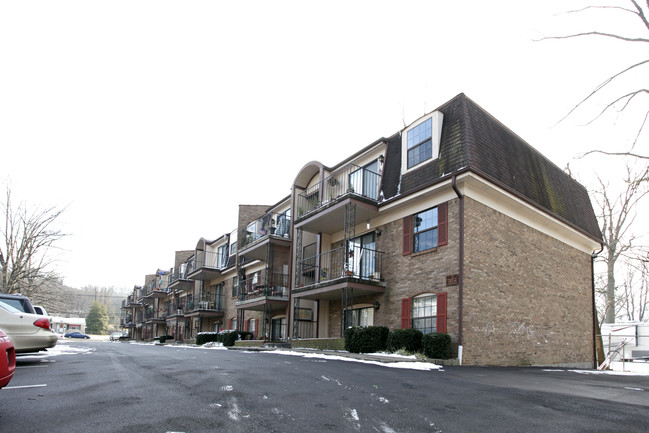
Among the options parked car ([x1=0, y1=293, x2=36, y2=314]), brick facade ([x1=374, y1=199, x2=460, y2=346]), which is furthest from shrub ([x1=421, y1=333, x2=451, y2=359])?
parked car ([x1=0, y1=293, x2=36, y2=314])

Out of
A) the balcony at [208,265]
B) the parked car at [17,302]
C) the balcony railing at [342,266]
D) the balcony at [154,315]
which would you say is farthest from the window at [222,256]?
the parked car at [17,302]

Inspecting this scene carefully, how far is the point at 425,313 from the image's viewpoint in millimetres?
15391

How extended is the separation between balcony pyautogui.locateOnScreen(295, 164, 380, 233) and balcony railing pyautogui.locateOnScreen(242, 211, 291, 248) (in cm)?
218

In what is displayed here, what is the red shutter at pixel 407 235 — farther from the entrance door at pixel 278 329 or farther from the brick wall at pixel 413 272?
the entrance door at pixel 278 329

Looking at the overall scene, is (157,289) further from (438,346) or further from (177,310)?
(438,346)

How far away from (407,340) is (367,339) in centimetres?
141

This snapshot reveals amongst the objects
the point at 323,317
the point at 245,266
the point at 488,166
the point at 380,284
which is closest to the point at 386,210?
the point at 380,284

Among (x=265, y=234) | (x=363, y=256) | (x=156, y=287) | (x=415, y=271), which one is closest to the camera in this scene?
(x=415, y=271)

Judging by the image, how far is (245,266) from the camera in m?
30.5

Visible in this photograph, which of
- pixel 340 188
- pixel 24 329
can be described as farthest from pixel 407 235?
pixel 24 329

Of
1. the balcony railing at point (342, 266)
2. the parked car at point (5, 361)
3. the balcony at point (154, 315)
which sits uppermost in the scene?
the balcony railing at point (342, 266)

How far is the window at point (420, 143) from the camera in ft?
54.1

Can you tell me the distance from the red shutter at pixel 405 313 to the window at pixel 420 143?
4.78 m

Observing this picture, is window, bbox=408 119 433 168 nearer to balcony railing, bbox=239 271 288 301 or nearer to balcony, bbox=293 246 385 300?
balcony, bbox=293 246 385 300
